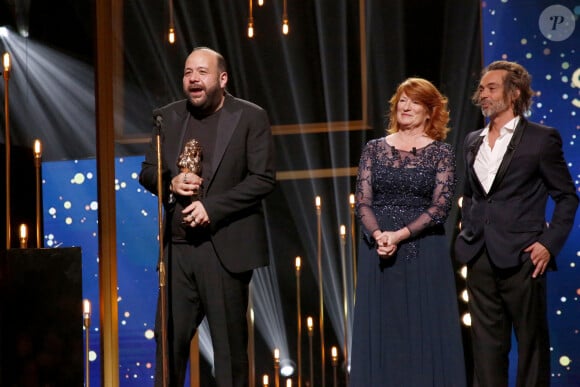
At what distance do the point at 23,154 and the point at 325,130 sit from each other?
1589 millimetres

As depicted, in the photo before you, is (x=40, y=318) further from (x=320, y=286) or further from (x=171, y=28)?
(x=171, y=28)

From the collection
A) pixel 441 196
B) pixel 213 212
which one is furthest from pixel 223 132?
pixel 441 196

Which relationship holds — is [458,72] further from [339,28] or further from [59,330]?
[59,330]

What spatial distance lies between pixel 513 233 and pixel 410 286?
48 cm

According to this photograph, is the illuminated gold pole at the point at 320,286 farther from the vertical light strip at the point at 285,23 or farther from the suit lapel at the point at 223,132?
the suit lapel at the point at 223,132

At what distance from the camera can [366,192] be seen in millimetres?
4035

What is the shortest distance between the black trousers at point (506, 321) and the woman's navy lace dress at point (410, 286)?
123 mm

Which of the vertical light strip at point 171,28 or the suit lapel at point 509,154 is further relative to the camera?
the vertical light strip at point 171,28

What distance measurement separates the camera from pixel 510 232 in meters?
3.92

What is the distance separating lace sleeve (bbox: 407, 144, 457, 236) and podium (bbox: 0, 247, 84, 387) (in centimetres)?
138

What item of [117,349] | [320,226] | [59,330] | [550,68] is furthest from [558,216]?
[117,349]

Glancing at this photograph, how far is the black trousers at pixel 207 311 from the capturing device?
357cm

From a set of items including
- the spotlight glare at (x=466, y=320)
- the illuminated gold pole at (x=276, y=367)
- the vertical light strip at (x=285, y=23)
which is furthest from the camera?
the vertical light strip at (x=285, y=23)

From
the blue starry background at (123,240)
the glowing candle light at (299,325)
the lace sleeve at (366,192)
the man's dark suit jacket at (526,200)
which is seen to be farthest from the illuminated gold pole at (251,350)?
the man's dark suit jacket at (526,200)
